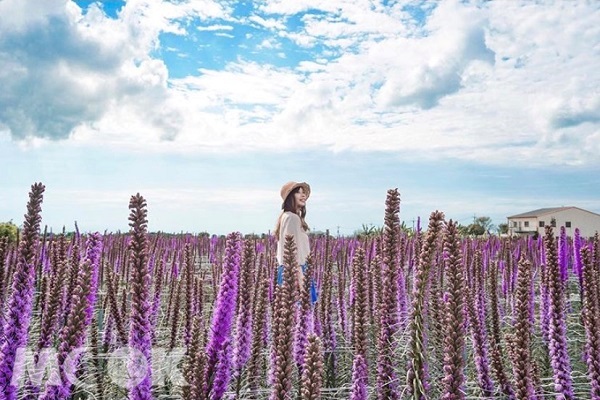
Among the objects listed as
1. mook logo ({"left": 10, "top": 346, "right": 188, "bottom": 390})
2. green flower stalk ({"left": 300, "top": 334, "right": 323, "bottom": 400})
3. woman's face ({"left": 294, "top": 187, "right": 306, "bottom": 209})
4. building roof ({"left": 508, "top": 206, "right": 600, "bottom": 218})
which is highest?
building roof ({"left": 508, "top": 206, "right": 600, "bottom": 218})

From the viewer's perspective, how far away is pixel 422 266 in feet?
6.38

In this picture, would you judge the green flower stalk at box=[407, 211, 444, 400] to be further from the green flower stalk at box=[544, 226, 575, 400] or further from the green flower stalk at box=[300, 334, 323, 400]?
the green flower stalk at box=[544, 226, 575, 400]

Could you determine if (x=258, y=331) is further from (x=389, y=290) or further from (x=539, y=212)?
(x=539, y=212)

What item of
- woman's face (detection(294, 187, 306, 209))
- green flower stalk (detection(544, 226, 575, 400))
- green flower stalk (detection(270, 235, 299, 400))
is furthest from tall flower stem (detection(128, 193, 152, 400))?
woman's face (detection(294, 187, 306, 209))

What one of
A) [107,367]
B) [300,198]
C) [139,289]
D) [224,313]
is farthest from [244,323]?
[300,198]

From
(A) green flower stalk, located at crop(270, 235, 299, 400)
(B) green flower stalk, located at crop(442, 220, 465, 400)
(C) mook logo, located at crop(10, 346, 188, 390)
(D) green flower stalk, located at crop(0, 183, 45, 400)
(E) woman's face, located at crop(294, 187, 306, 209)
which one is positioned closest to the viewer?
(A) green flower stalk, located at crop(270, 235, 299, 400)

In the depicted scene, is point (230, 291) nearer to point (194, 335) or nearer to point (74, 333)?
point (194, 335)

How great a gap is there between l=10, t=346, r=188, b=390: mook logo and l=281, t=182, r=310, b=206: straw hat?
9.94 ft

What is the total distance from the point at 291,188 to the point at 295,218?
1.89ft

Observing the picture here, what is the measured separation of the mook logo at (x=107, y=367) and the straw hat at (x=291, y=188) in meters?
3.03

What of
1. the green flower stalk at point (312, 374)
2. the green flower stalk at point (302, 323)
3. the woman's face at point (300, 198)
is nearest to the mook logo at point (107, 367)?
the green flower stalk at point (312, 374)

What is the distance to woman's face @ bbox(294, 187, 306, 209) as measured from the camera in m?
7.75

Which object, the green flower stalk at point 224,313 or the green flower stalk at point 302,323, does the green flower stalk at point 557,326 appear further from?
the green flower stalk at point 224,313

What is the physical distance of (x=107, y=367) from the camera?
5.08 meters
